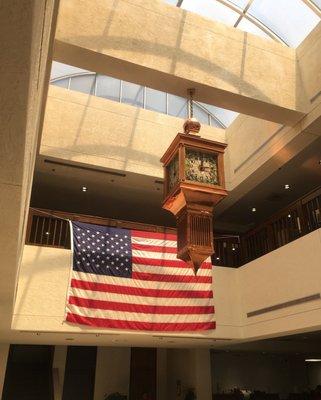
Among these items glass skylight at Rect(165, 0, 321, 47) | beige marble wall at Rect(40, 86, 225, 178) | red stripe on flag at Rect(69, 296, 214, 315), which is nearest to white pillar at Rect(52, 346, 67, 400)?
red stripe on flag at Rect(69, 296, 214, 315)

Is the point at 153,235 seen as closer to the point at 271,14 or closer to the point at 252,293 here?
the point at 252,293

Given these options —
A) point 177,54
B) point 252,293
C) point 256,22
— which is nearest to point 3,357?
point 252,293

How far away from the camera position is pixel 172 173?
162 inches

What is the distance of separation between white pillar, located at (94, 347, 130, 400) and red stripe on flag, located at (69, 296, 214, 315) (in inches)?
209

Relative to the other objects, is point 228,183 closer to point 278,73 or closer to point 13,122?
point 278,73

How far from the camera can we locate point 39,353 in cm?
1301

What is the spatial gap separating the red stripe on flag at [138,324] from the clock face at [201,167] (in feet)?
13.9

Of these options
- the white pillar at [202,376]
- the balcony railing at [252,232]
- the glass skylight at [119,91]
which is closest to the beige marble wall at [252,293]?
the balcony railing at [252,232]

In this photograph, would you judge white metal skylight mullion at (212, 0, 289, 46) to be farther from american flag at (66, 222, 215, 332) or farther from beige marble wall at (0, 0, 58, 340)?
beige marble wall at (0, 0, 58, 340)

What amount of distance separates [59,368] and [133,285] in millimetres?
5570

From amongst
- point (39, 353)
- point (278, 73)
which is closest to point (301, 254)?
point (278, 73)

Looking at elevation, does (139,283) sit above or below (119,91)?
below

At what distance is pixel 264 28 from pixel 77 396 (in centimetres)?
1063

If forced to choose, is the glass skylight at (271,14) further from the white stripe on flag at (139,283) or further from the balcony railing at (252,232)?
the white stripe on flag at (139,283)
